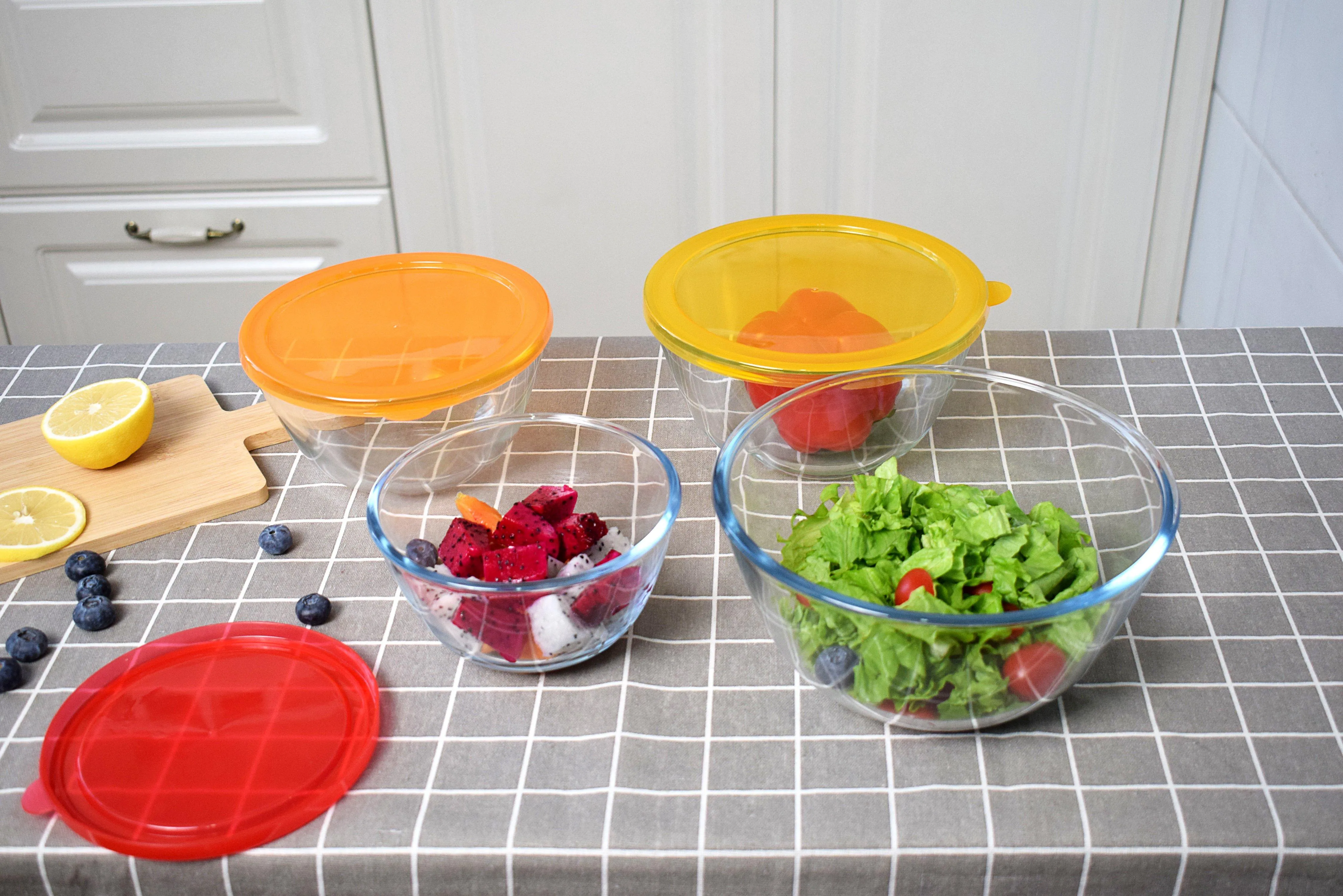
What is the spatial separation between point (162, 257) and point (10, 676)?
5.35 feet

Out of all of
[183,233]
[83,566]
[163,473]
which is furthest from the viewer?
[183,233]

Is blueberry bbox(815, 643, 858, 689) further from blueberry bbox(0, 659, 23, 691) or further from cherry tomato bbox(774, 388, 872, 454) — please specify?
blueberry bbox(0, 659, 23, 691)

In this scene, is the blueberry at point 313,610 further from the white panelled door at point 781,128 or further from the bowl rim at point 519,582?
the white panelled door at point 781,128

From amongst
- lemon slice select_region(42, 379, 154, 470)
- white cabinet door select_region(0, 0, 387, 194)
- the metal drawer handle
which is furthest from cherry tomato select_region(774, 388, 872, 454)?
the metal drawer handle

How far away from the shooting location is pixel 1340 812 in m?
0.66

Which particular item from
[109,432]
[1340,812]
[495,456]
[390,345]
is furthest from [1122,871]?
[109,432]

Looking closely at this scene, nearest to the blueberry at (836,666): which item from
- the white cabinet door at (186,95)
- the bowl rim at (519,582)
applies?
the bowl rim at (519,582)

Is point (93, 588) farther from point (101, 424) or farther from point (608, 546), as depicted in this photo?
point (608, 546)

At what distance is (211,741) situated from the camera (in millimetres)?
722

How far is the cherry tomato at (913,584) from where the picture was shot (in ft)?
2.27

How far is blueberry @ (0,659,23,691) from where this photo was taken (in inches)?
30.2

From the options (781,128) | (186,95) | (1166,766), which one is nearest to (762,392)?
(1166,766)

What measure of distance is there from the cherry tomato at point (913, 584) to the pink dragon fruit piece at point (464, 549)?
11.1 inches

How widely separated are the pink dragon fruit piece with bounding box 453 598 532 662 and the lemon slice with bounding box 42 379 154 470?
426 mm
